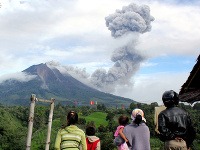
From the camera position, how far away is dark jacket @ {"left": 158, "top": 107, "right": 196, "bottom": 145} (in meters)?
4.78

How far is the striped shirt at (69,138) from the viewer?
559cm

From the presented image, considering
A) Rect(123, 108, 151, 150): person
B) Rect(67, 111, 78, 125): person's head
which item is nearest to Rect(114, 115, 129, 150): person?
Rect(123, 108, 151, 150): person

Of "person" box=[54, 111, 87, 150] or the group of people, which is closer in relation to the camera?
the group of people

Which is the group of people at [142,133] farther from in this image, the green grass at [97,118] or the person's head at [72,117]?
the green grass at [97,118]

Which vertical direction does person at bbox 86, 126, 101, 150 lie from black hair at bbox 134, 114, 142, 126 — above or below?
below

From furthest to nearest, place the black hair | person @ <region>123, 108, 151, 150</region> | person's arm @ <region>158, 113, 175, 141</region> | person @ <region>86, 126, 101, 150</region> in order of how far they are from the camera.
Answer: person @ <region>86, 126, 101, 150</region> < person @ <region>123, 108, 151, 150</region> < the black hair < person's arm @ <region>158, 113, 175, 141</region>

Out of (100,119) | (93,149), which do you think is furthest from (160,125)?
(100,119)

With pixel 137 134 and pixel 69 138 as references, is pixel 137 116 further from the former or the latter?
pixel 69 138

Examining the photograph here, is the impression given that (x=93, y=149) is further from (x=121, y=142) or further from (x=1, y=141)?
(x=1, y=141)

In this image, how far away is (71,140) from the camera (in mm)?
5605

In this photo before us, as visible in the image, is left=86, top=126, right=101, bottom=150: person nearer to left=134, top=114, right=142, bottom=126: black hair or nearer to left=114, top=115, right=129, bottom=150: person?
left=114, top=115, right=129, bottom=150: person

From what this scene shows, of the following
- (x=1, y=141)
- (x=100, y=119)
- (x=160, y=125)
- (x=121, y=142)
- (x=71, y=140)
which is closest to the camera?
(x=160, y=125)

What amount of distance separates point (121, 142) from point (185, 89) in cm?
316

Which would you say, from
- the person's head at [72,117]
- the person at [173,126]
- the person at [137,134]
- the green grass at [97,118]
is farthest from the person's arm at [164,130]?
the green grass at [97,118]
